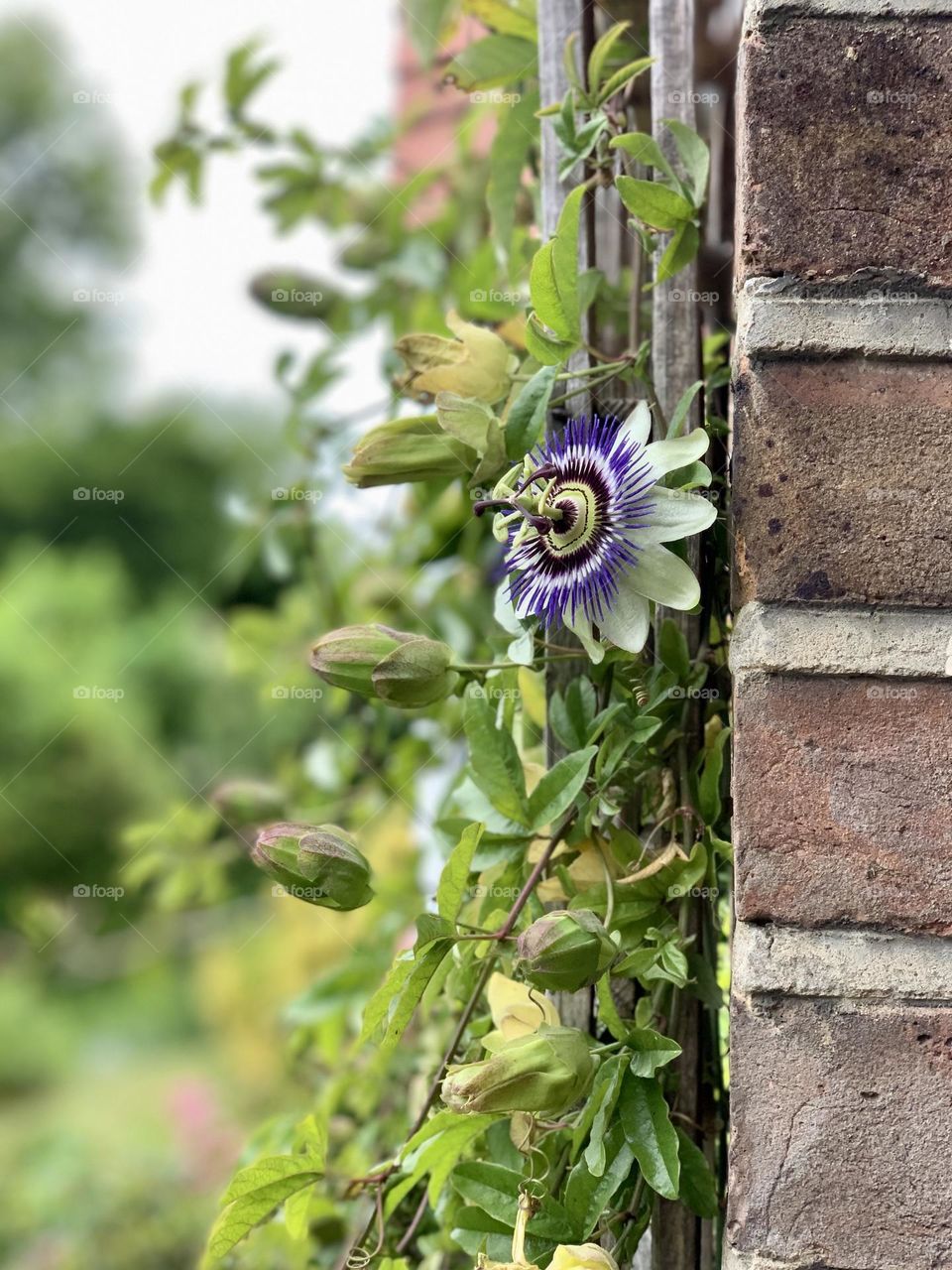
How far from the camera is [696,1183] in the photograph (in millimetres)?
299

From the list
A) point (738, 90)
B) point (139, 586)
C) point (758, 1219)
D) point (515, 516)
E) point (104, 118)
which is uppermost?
point (104, 118)

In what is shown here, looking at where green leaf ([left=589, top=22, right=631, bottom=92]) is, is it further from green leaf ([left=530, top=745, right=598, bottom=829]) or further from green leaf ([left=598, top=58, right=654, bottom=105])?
green leaf ([left=530, top=745, right=598, bottom=829])

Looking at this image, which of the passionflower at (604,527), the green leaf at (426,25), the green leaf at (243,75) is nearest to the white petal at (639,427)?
the passionflower at (604,527)

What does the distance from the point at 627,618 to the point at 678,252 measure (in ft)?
0.37

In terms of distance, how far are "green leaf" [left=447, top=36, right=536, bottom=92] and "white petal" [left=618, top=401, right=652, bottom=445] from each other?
224 mm

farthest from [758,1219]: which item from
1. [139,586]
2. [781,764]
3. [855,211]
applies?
[139,586]

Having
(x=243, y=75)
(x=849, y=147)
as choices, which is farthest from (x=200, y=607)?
(x=849, y=147)

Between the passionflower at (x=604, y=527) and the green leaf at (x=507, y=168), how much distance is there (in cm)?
16

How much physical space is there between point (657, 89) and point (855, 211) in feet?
0.36

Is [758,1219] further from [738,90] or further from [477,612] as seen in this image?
[477,612]

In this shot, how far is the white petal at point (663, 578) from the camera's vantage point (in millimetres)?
286

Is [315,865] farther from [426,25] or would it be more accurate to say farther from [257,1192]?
[426,25]

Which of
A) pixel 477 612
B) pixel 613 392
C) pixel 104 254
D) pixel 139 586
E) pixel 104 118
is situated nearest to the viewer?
pixel 613 392

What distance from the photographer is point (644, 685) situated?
33 cm
